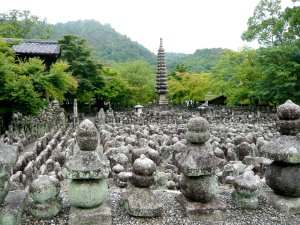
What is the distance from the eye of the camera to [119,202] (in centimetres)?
525

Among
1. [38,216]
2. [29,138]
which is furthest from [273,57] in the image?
[38,216]

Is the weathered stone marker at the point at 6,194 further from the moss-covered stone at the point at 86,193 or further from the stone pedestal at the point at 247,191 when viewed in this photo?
the stone pedestal at the point at 247,191

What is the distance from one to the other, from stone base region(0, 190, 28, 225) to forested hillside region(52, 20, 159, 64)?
5568 cm

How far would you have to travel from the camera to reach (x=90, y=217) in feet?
14.4

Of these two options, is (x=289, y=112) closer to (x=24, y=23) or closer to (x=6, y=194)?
(x=6, y=194)

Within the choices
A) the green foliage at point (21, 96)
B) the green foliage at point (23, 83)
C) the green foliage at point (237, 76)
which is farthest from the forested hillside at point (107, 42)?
the green foliage at point (21, 96)

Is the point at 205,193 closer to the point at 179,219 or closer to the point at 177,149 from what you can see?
the point at 179,219

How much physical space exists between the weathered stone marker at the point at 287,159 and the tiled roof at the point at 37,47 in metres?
21.3

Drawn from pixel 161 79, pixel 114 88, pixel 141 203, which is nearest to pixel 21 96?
pixel 141 203

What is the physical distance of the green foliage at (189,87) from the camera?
110ft

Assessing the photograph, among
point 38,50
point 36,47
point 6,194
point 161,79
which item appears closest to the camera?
point 6,194

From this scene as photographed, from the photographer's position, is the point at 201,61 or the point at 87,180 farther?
the point at 201,61

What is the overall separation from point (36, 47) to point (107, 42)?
54748mm

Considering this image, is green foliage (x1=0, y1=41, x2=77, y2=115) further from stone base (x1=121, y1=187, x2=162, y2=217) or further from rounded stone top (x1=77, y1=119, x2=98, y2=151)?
stone base (x1=121, y1=187, x2=162, y2=217)
